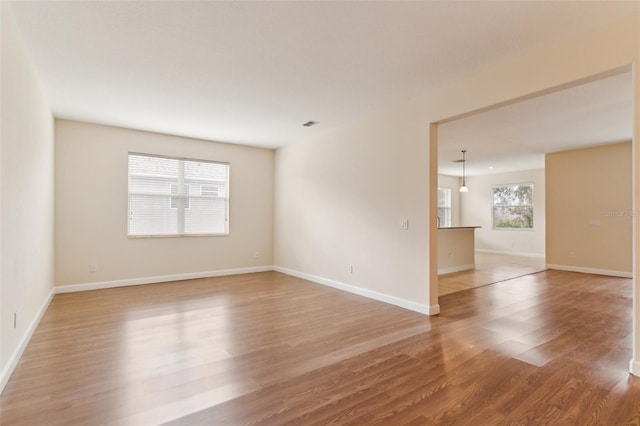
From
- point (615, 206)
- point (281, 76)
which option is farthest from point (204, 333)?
point (615, 206)

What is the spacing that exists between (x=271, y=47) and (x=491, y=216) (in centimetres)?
1005

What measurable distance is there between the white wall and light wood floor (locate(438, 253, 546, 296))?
0.89m

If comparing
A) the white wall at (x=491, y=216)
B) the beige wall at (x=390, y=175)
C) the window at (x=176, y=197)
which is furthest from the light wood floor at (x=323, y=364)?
the white wall at (x=491, y=216)

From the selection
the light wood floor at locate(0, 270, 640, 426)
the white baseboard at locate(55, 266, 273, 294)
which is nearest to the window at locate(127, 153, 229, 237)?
the white baseboard at locate(55, 266, 273, 294)

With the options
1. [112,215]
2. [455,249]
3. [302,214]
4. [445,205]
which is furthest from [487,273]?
[112,215]

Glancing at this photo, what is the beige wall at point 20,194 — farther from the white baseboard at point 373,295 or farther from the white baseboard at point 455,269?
the white baseboard at point 455,269

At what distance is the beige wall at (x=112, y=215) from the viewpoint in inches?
193

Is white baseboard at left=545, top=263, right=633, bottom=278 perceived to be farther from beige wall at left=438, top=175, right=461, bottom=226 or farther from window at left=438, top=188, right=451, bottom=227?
beige wall at left=438, top=175, right=461, bottom=226

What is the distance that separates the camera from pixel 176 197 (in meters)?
5.90

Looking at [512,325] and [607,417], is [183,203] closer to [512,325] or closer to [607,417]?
[512,325]

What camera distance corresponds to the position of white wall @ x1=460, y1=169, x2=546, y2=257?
30.8 feet

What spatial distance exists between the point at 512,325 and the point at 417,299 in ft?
3.35

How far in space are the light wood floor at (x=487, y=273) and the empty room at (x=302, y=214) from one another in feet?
0.57

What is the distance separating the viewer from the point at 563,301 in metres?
4.43
